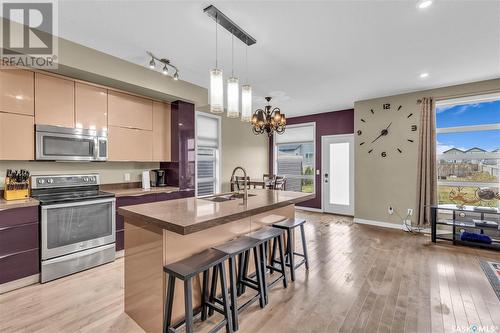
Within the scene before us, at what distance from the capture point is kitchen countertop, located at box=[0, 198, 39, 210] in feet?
7.80

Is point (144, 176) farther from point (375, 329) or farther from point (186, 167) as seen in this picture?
point (375, 329)

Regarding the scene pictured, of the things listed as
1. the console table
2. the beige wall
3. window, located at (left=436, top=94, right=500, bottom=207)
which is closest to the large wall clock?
the beige wall

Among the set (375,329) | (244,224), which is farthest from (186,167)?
(375,329)

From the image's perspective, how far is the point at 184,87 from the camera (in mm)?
3951

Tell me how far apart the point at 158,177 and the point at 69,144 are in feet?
4.68

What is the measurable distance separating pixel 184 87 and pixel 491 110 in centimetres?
529

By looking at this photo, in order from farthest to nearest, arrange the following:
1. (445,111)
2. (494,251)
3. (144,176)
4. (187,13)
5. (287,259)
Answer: (445,111)
(144,176)
(494,251)
(287,259)
(187,13)

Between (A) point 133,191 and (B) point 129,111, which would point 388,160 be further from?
(B) point 129,111

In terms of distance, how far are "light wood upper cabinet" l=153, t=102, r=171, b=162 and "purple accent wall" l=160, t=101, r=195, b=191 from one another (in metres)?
0.09

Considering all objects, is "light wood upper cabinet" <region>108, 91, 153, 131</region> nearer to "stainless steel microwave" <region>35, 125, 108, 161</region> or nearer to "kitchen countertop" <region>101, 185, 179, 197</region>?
"stainless steel microwave" <region>35, 125, 108, 161</region>

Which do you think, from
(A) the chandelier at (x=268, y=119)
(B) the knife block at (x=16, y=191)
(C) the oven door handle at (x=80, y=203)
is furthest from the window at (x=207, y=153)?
(B) the knife block at (x=16, y=191)

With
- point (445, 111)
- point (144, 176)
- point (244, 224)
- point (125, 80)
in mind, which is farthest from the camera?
point (445, 111)

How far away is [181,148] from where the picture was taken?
4.15 metres

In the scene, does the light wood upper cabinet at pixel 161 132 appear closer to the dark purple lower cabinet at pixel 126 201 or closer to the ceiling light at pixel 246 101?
the dark purple lower cabinet at pixel 126 201
